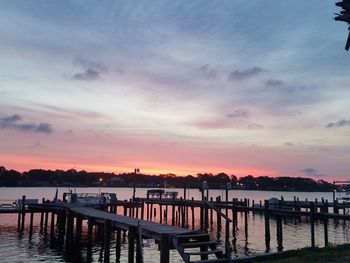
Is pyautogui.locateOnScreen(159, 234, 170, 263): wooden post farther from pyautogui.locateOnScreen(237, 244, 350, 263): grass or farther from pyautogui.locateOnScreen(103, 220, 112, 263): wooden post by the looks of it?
pyautogui.locateOnScreen(103, 220, 112, 263): wooden post

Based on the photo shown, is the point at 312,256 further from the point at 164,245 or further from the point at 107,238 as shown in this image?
the point at 107,238

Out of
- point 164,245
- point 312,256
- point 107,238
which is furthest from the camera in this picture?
point 107,238

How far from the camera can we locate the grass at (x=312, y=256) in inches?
597

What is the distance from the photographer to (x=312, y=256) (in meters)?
16.1

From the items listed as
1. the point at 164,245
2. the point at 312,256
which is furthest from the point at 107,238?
the point at 312,256

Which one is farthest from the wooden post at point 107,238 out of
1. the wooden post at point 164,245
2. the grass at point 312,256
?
the grass at point 312,256

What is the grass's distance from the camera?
15173 mm

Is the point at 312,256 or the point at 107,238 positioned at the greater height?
the point at 312,256

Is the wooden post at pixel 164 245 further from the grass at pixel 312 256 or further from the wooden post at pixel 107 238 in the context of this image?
the wooden post at pixel 107 238

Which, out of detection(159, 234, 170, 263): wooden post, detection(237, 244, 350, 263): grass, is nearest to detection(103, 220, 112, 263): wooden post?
detection(159, 234, 170, 263): wooden post

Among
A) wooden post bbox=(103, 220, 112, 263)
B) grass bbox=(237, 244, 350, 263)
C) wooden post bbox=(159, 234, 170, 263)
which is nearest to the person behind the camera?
grass bbox=(237, 244, 350, 263)

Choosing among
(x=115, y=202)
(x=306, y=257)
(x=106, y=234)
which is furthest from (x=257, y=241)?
(x=306, y=257)

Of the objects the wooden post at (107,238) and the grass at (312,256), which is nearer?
the grass at (312,256)

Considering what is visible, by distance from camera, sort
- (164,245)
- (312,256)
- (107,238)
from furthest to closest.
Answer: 1. (107,238)
2. (164,245)
3. (312,256)
